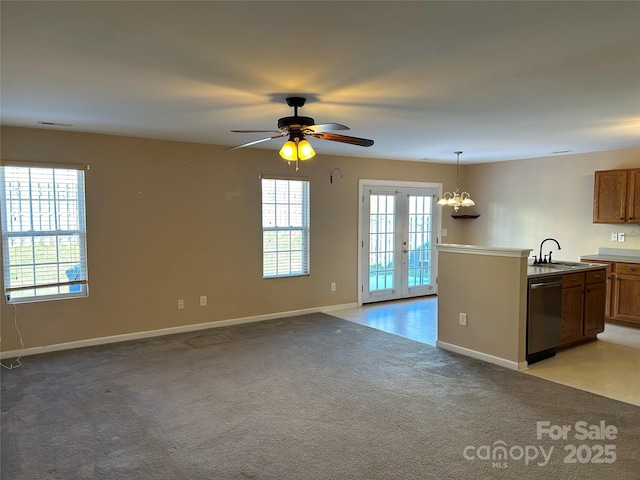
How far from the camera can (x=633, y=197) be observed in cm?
567

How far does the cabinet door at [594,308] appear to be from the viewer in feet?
16.0

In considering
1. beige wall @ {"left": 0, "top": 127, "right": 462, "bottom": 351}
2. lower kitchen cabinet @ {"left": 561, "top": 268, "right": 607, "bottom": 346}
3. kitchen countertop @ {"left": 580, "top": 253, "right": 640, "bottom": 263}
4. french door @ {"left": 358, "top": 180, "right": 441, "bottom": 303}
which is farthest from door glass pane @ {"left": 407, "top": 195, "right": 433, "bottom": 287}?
lower kitchen cabinet @ {"left": 561, "top": 268, "right": 607, "bottom": 346}

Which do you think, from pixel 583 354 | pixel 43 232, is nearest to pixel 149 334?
pixel 43 232

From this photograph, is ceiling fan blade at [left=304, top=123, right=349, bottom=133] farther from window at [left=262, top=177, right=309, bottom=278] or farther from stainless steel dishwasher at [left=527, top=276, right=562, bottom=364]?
window at [left=262, top=177, right=309, bottom=278]

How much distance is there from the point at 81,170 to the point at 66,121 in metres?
0.71

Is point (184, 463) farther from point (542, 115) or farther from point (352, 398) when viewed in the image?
point (542, 115)

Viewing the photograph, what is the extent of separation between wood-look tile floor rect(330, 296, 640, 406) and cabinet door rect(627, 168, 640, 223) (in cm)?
144

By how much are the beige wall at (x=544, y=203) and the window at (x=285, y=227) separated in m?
3.50

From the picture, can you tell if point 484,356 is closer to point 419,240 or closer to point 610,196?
point 610,196

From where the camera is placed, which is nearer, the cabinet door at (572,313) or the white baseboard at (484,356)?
the white baseboard at (484,356)

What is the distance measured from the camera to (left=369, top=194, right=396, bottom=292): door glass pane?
723cm

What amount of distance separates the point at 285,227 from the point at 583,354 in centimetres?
394

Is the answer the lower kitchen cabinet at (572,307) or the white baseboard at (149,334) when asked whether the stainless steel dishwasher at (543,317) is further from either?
the white baseboard at (149,334)

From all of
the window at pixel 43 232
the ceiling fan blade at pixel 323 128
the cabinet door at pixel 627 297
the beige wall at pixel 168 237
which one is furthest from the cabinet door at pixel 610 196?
the window at pixel 43 232
